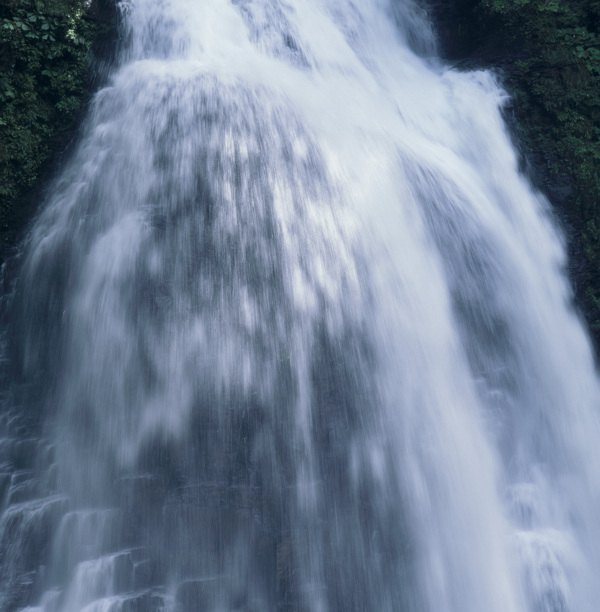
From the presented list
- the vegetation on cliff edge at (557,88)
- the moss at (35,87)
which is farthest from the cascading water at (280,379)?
the vegetation on cliff edge at (557,88)

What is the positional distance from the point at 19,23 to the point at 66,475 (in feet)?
19.8

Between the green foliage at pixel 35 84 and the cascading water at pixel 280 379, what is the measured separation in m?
0.54

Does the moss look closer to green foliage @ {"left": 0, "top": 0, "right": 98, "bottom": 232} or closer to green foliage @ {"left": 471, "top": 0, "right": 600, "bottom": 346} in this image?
green foliage @ {"left": 0, "top": 0, "right": 98, "bottom": 232}

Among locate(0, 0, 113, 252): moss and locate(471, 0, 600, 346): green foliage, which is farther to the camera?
locate(471, 0, 600, 346): green foliage

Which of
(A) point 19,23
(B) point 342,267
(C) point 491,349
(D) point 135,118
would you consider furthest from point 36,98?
(C) point 491,349

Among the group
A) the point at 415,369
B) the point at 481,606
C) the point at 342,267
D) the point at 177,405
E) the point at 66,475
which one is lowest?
the point at 66,475

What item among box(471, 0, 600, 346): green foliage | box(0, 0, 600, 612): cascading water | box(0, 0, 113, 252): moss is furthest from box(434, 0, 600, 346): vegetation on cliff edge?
box(0, 0, 113, 252): moss

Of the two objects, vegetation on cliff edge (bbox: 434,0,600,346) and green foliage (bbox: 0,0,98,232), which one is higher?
vegetation on cliff edge (bbox: 434,0,600,346)

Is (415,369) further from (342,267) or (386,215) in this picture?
(386,215)

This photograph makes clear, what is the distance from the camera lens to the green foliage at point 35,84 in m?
6.90

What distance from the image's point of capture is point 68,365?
553 centimetres

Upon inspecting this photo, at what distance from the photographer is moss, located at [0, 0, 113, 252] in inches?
270

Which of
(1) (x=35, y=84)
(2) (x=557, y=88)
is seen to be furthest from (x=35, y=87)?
(2) (x=557, y=88)

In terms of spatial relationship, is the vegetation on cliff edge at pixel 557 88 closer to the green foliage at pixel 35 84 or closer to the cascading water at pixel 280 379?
the cascading water at pixel 280 379
